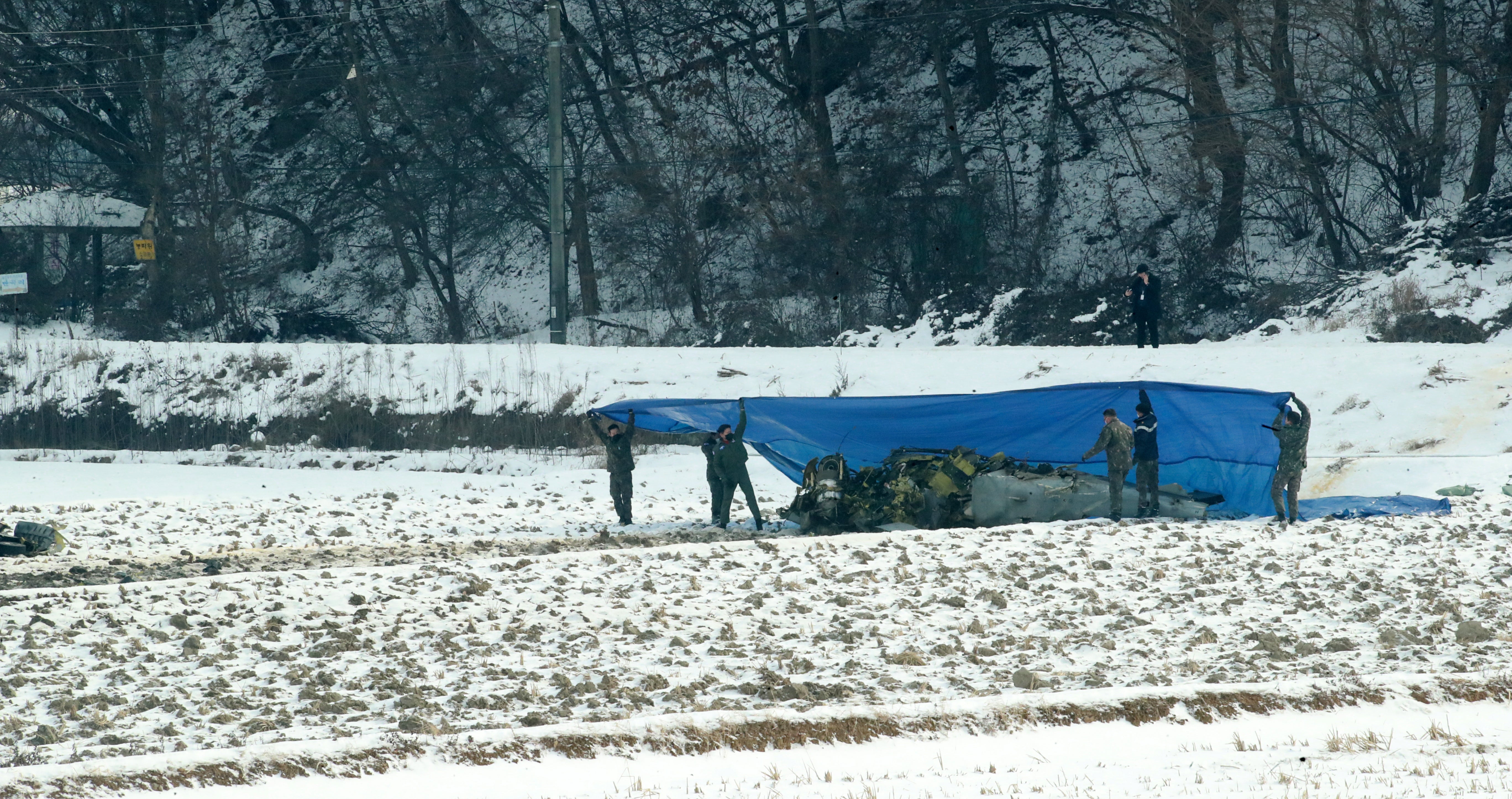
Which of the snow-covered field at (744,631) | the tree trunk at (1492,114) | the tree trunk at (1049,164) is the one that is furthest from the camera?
the tree trunk at (1049,164)

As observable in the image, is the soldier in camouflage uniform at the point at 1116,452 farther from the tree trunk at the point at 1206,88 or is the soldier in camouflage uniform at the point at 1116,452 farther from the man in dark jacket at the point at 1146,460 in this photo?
the tree trunk at the point at 1206,88

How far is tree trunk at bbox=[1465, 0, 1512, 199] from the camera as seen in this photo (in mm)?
25500

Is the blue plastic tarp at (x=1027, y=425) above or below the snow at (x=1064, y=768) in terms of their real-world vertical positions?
above

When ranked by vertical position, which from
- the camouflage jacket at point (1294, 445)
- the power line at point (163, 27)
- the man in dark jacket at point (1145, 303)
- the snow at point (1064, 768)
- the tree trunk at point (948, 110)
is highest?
the power line at point (163, 27)

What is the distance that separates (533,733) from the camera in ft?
21.2

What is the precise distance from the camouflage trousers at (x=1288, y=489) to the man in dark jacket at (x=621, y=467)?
6443mm

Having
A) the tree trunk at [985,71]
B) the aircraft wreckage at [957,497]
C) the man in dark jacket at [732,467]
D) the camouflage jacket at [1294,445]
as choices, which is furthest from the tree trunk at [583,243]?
the camouflage jacket at [1294,445]

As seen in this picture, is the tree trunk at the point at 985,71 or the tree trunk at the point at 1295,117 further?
the tree trunk at the point at 985,71

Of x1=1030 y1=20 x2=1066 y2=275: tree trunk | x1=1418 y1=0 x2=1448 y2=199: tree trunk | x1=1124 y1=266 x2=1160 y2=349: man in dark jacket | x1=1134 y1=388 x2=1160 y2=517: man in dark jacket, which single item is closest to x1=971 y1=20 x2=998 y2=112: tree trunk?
x1=1030 y1=20 x2=1066 y2=275: tree trunk

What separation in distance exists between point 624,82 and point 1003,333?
14.6 m

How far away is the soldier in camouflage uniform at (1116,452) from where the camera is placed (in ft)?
44.8

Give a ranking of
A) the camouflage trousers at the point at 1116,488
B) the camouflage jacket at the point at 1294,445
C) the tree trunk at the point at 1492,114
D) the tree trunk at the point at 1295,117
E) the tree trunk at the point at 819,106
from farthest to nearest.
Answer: the tree trunk at the point at 819,106
the tree trunk at the point at 1295,117
the tree trunk at the point at 1492,114
the camouflage trousers at the point at 1116,488
the camouflage jacket at the point at 1294,445

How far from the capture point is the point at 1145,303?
2173 cm

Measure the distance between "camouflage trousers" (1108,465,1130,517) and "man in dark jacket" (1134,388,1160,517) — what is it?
183mm
